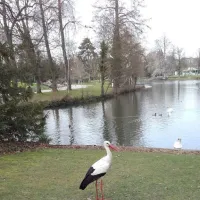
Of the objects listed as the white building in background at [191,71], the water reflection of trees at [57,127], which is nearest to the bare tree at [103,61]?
the water reflection of trees at [57,127]

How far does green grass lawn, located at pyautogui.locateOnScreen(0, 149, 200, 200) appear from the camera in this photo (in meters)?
6.95

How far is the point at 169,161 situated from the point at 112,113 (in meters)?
20.6

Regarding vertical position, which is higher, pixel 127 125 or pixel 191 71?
pixel 191 71

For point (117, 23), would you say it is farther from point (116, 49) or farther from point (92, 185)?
point (92, 185)

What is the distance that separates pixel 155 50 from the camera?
110500 mm

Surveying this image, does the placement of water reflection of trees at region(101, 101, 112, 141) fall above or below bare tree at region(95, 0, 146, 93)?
below

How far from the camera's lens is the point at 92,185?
7660mm

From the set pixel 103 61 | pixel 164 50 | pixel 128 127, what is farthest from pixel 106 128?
pixel 164 50

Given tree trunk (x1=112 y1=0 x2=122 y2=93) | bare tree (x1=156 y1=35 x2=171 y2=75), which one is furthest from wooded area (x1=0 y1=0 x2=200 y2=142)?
bare tree (x1=156 y1=35 x2=171 y2=75)

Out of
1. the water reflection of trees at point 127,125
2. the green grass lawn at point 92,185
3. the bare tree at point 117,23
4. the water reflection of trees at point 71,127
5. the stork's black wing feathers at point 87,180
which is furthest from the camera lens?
the bare tree at point 117,23

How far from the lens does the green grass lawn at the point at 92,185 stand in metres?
6.95

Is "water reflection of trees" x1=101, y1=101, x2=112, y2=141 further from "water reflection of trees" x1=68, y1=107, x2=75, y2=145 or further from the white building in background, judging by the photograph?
the white building in background

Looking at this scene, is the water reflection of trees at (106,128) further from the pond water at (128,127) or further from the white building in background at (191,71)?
the white building in background at (191,71)

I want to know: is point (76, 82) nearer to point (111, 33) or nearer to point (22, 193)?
point (111, 33)
